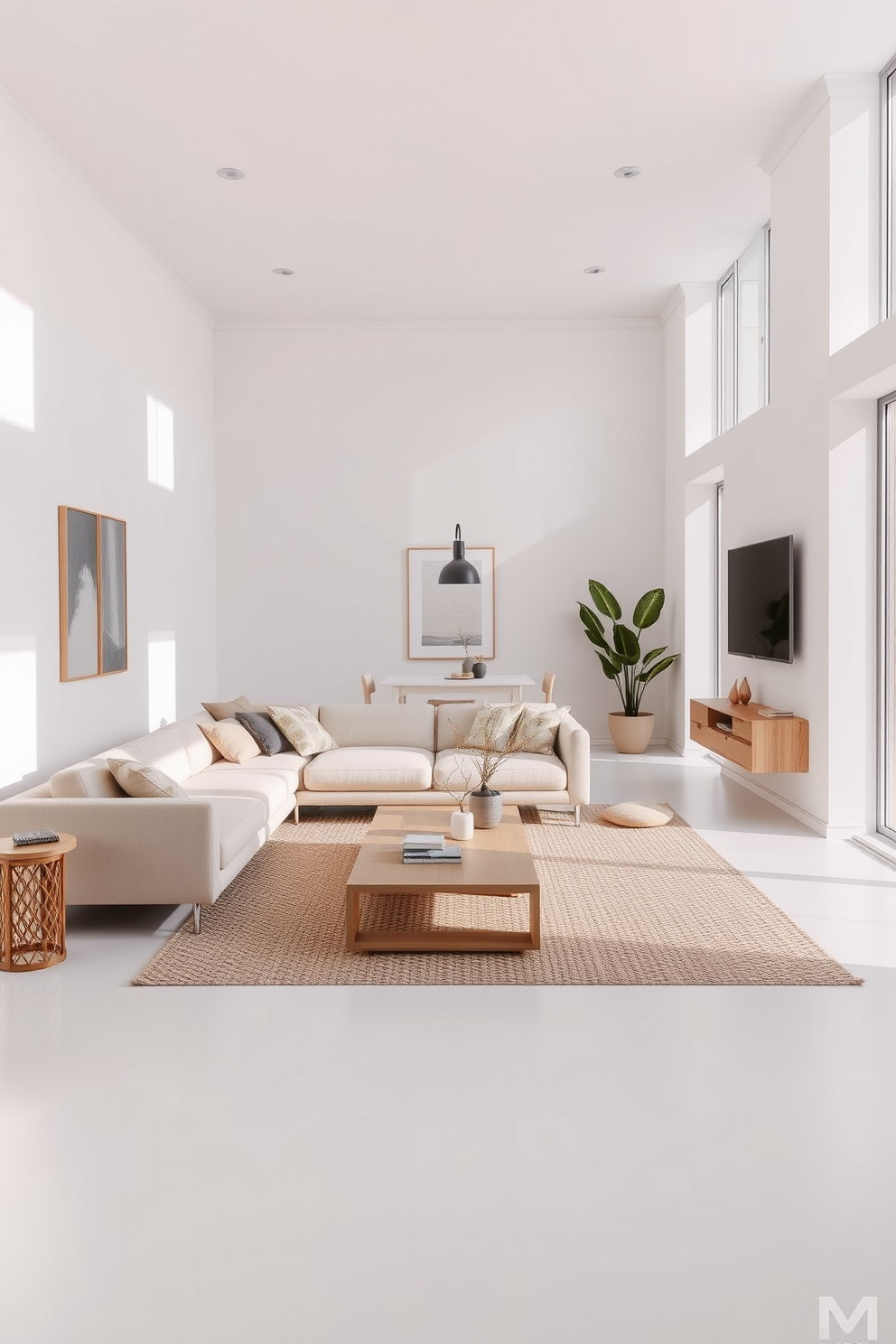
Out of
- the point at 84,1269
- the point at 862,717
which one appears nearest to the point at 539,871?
the point at 862,717

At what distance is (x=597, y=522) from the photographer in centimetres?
918

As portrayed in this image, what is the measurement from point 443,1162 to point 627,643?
6.72 meters

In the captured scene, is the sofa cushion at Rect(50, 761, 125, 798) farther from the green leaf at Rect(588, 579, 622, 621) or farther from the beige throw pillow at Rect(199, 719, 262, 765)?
the green leaf at Rect(588, 579, 622, 621)

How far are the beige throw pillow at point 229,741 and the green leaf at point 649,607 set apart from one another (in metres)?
4.01

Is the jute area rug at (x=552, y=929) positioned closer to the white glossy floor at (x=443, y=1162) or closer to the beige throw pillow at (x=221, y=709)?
the white glossy floor at (x=443, y=1162)

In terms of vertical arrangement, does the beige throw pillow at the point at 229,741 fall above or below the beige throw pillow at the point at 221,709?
below

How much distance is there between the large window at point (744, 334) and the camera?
6.99 m

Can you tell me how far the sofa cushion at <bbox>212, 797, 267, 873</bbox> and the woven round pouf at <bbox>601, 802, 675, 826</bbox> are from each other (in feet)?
6.91

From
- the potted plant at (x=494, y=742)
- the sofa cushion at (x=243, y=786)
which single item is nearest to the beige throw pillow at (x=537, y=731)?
the potted plant at (x=494, y=742)

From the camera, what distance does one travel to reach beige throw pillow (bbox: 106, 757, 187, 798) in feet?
14.0

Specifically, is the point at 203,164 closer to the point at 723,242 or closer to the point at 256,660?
the point at 723,242

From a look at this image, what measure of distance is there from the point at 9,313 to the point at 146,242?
8.04ft

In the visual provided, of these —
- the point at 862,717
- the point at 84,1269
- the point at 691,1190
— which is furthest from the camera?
the point at 862,717

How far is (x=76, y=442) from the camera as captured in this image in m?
5.77
